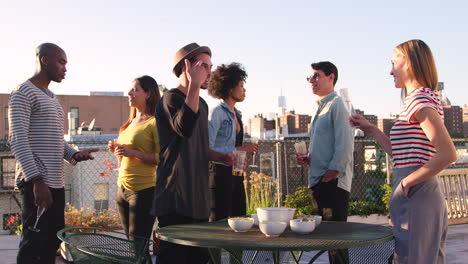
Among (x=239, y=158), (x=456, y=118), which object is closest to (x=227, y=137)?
(x=239, y=158)

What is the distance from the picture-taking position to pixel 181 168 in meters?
2.61

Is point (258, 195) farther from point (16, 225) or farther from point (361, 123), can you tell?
point (361, 123)

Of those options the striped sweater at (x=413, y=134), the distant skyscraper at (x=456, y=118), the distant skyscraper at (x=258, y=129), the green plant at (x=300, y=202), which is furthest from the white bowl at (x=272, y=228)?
the distant skyscraper at (x=456, y=118)

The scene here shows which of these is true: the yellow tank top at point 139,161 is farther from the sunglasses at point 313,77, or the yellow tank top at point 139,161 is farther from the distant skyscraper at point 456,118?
the distant skyscraper at point 456,118

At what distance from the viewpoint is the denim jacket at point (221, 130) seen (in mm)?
3941

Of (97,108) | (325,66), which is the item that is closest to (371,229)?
(325,66)

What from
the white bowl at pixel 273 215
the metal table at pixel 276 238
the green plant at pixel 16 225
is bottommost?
the green plant at pixel 16 225

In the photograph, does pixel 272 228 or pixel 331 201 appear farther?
pixel 331 201

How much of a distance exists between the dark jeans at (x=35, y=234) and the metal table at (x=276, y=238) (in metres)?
0.83

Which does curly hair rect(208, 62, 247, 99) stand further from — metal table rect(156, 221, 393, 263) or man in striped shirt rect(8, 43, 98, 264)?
metal table rect(156, 221, 393, 263)

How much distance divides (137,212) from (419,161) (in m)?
1.95

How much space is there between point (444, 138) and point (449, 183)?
5988 mm

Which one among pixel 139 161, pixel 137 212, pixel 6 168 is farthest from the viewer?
pixel 6 168

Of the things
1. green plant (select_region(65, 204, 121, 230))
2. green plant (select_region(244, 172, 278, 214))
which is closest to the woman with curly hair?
green plant (select_region(65, 204, 121, 230))
